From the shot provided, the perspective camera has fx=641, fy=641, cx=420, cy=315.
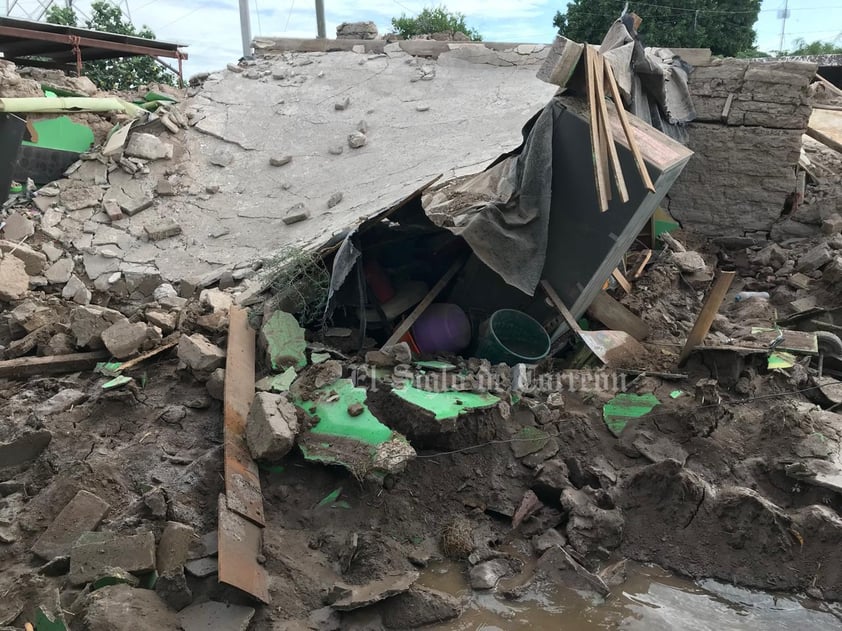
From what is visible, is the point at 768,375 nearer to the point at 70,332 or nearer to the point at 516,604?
the point at 516,604

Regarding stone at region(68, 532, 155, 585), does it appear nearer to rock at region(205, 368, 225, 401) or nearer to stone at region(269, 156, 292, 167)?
rock at region(205, 368, 225, 401)

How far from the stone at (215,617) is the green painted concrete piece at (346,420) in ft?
3.79

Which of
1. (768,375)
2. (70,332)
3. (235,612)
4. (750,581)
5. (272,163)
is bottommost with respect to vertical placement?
(750,581)

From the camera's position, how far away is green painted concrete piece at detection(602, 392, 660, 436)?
4.32 m

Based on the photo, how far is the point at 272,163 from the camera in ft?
27.4

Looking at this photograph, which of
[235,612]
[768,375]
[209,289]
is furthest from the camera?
[209,289]

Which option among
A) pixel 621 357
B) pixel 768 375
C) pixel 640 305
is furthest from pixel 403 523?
pixel 640 305

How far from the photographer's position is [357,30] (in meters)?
11.5

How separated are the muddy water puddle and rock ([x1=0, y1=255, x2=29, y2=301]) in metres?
4.41

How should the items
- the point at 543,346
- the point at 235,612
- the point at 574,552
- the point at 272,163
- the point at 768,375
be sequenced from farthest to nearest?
the point at 272,163
the point at 543,346
the point at 768,375
the point at 574,552
the point at 235,612

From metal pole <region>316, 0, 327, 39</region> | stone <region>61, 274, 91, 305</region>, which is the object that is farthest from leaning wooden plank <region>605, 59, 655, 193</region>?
metal pole <region>316, 0, 327, 39</region>

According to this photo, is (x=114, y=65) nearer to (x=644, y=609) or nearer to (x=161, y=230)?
(x=161, y=230)

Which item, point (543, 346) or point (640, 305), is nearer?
point (543, 346)

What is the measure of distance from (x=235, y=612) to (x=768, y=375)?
3.93m
